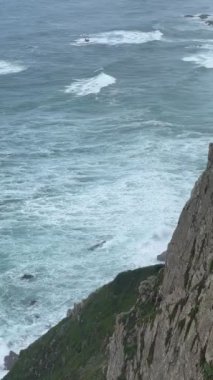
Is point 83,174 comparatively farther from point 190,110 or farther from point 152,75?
point 152,75

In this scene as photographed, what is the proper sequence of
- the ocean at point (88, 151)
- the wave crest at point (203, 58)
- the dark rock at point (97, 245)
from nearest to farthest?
the ocean at point (88, 151) < the dark rock at point (97, 245) < the wave crest at point (203, 58)

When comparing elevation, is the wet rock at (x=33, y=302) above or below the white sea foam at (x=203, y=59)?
below

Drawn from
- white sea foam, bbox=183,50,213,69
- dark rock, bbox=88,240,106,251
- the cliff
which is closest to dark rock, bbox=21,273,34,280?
dark rock, bbox=88,240,106,251

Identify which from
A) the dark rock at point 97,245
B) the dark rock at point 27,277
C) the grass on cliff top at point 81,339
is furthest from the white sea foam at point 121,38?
the grass on cliff top at point 81,339

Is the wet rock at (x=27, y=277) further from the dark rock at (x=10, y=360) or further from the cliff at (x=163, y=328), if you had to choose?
the cliff at (x=163, y=328)

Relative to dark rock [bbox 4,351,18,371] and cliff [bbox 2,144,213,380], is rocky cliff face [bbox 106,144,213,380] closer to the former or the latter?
A: cliff [bbox 2,144,213,380]

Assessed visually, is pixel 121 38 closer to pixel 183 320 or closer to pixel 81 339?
pixel 81 339

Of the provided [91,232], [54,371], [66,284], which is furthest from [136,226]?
[54,371]

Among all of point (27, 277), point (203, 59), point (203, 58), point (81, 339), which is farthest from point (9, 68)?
point (81, 339)
